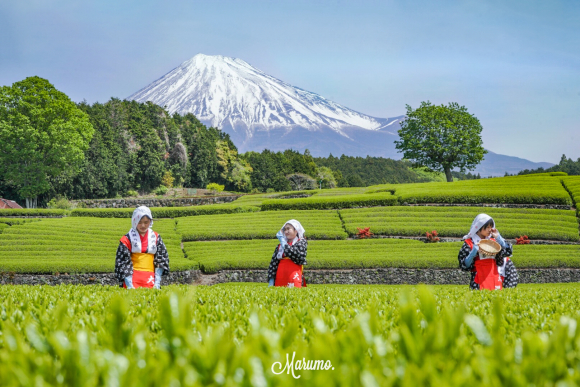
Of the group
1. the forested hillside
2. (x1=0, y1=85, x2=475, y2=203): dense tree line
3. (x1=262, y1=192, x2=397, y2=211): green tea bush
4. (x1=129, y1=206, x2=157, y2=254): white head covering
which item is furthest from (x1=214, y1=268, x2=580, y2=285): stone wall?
the forested hillside

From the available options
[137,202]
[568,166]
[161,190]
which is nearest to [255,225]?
[137,202]

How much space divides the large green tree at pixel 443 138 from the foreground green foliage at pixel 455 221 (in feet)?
79.7

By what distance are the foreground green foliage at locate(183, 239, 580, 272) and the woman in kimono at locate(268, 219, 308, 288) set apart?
304 inches

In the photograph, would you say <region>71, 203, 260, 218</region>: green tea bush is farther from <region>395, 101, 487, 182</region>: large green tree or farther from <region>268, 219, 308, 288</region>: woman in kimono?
<region>395, 101, 487, 182</region>: large green tree

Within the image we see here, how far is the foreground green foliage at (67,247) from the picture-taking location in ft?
46.3

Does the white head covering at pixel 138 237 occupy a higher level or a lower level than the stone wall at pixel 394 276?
higher

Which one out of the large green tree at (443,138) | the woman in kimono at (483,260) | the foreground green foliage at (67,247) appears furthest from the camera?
the large green tree at (443,138)

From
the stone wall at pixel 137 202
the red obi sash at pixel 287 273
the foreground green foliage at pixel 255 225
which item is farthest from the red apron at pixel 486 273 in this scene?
the stone wall at pixel 137 202

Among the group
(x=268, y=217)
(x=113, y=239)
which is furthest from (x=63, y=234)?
(x=268, y=217)

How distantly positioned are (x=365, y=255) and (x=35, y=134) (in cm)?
3031

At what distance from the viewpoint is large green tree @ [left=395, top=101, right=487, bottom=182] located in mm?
44750

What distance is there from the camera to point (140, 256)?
20.7 ft

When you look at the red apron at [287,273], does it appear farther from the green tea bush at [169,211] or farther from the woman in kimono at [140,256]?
the green tea bush at [169,211]

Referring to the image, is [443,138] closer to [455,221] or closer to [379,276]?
[455,221]
